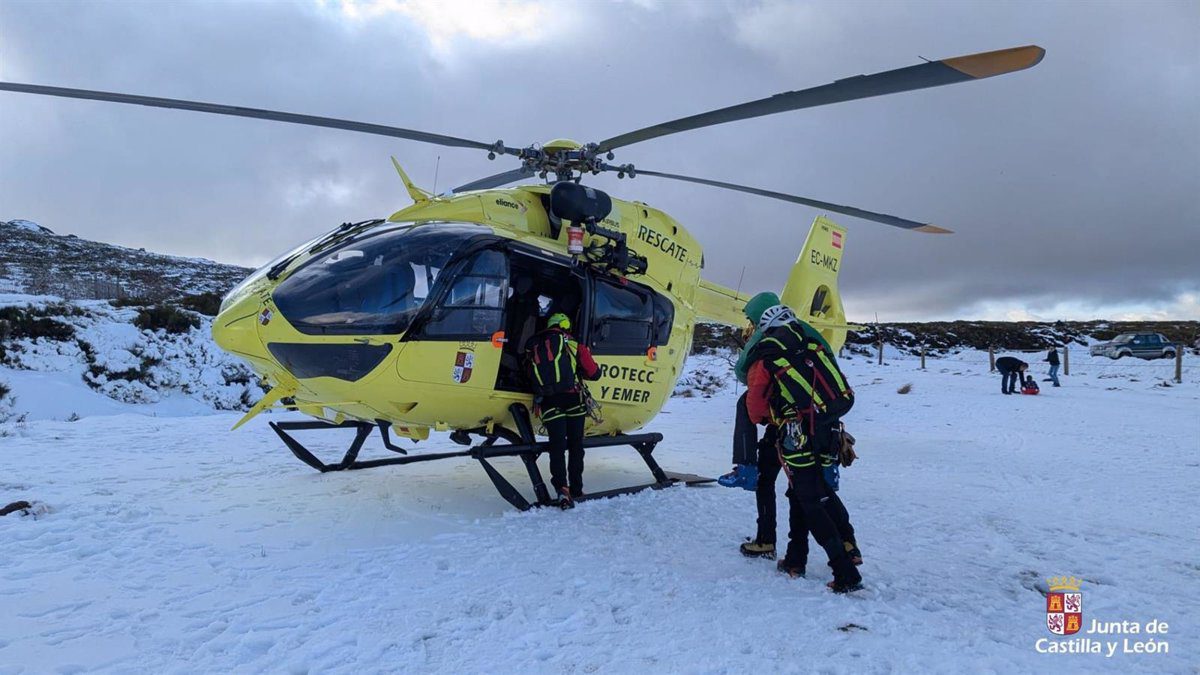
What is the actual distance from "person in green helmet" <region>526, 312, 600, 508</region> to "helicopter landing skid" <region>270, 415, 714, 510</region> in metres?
0.14

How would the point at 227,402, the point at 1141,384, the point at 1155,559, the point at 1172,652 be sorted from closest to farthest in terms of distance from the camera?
the point at 1172,652, the point at 1155,559, the point at 227,402, the point at 1141,384

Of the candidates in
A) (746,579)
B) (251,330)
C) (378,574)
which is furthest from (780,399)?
(251,330)

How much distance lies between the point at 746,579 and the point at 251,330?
4.16m

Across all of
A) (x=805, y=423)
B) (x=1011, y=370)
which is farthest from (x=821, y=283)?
(x=1011, y=370)

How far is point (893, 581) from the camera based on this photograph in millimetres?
4445

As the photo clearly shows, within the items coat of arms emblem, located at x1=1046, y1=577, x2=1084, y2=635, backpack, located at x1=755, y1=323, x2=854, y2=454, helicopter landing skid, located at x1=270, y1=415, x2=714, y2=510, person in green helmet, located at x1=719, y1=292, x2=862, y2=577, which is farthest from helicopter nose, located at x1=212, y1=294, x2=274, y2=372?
coat of arms emblem, located at x1=1046, y1=577, x2=1084, y2=635

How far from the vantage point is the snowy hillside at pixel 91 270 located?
87.8 feet

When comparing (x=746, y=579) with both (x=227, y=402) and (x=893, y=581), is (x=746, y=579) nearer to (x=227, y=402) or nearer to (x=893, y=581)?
(x=893, y=581)

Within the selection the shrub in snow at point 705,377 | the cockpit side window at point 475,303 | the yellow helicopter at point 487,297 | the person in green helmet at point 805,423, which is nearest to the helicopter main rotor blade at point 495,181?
the yellow helicopter at point 487,297

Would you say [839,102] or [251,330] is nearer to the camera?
[839,102]

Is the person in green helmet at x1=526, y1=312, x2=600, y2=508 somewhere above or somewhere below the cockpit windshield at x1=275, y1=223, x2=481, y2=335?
below

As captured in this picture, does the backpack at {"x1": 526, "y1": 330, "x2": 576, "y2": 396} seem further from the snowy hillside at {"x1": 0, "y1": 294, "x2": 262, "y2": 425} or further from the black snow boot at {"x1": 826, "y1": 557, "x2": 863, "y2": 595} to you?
the snowy hillside at {"x1": 0, "y1": 294, "x2": 262, "y2": 425}

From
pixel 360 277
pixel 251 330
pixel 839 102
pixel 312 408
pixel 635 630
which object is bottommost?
pixel 635 630

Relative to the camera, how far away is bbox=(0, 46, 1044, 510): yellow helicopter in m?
5.09
